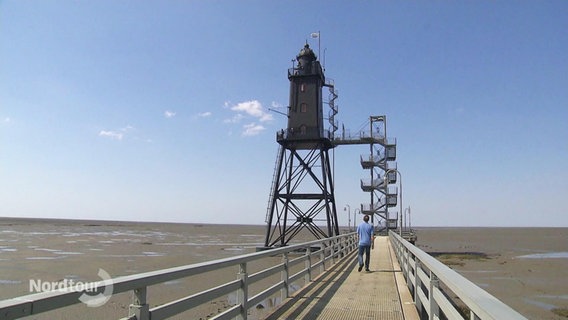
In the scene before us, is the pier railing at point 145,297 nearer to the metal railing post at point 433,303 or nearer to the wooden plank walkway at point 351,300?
the wooden plank walkway at point 351,300

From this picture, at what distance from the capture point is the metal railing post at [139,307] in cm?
383

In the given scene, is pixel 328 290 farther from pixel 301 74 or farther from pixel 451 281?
pixel 301 74

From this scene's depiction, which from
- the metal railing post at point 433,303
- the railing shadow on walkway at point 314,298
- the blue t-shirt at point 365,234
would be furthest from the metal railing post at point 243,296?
the blue t-shirt at point 365,234

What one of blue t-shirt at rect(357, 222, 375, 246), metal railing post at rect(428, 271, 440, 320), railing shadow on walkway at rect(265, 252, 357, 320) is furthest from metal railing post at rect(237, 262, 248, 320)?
blue t-shirt at rect(357, 222, 375, 246)

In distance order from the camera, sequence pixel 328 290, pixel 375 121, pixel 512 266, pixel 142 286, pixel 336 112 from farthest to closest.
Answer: pixel 375 121
pixel 336 112
pixel 512 266
pixel 328 290
pixel 142 286

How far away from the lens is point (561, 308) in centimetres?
1555

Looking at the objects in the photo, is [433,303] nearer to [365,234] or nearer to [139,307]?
[139,307]

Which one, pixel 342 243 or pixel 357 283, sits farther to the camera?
pixel 342 243

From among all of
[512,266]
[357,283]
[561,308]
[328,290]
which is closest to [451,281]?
[328,290]

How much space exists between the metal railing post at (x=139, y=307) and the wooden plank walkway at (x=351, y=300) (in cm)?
359

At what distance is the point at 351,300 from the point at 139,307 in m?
5.87

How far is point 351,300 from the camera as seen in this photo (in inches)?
352

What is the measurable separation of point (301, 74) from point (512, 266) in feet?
62.1

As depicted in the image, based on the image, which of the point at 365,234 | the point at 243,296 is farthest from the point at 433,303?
the point at 365,234
